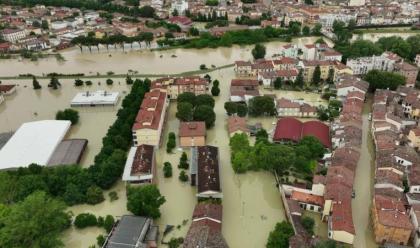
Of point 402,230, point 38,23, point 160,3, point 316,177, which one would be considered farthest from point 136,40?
point 402,230

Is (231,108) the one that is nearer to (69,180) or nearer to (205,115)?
(205,115)

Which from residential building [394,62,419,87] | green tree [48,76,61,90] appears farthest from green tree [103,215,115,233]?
residential building [394,62,419,87]

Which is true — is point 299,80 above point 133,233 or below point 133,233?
above

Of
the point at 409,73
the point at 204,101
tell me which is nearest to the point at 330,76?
the point at 409,73

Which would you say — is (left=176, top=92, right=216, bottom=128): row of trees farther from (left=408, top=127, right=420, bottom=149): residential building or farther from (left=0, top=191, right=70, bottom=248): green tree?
(left=408, top=127, right=420, bottom=149): residential building

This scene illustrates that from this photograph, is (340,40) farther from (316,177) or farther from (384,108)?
(316,177)
